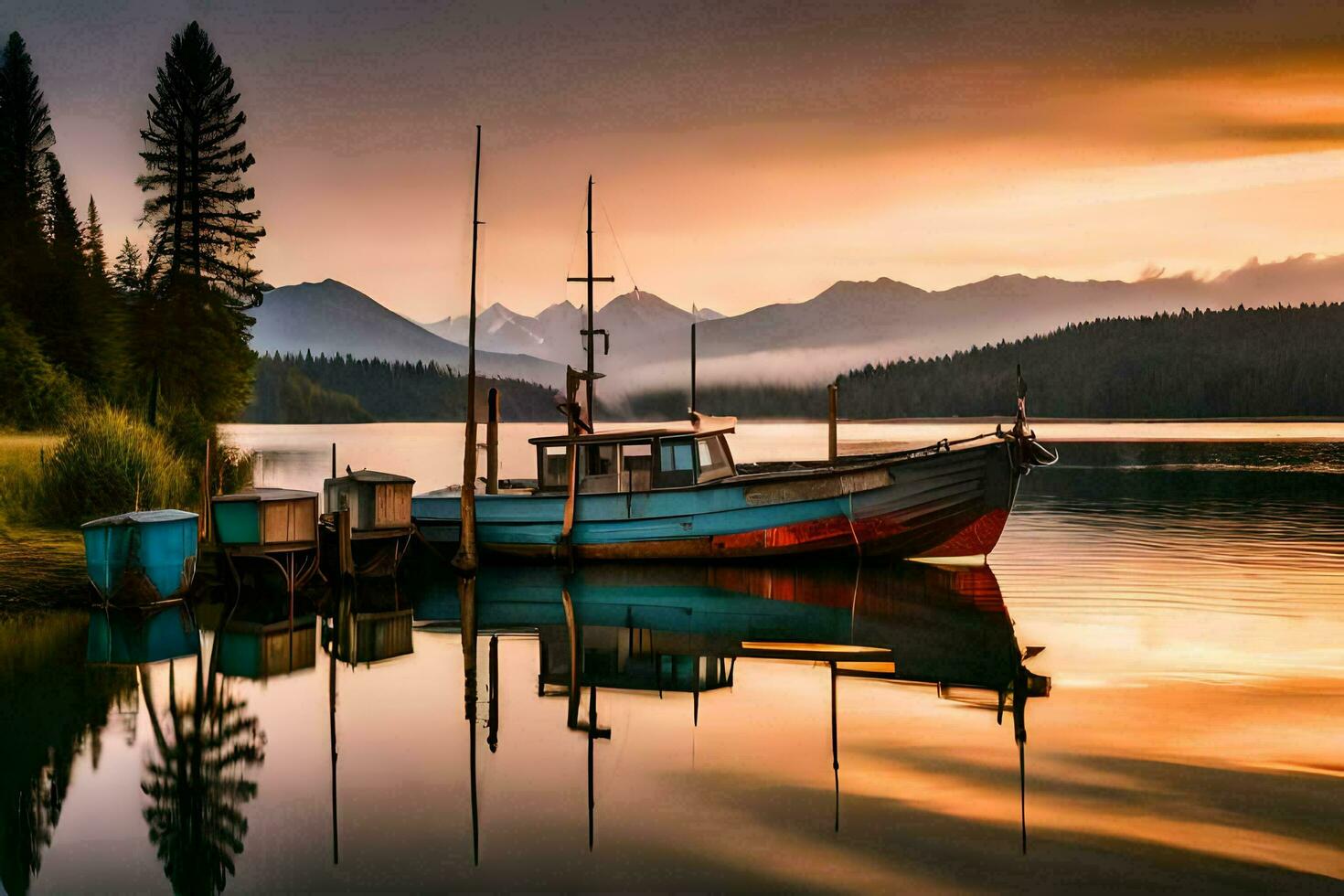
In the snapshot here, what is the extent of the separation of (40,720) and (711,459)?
52.6ft

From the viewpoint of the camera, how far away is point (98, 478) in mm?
29719

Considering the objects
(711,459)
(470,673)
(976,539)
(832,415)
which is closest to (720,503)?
(711,459)

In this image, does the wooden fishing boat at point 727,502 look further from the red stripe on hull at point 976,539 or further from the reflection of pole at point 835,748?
the reflection of pole at point 835,748

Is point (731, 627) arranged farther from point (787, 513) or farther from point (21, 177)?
point (21, 177)

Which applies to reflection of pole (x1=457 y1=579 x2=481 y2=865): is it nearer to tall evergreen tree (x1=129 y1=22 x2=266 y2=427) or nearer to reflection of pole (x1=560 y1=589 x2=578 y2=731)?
reflection of pole (x1=560 y1=589 x2=578 y2=731)

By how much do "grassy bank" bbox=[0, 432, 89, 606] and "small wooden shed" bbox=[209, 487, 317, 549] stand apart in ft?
8.25

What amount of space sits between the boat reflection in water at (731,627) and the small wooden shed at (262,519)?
8.21 feet

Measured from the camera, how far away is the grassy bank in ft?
74.0

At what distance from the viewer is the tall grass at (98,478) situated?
1164 inches

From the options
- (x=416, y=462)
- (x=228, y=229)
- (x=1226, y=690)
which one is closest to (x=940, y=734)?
(x=1226, y=690)

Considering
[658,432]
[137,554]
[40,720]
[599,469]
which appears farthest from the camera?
[599,469]

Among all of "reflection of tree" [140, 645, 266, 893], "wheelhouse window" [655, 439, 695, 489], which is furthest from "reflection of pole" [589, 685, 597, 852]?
"wheelhouse window" [655, 439, 695, 489]

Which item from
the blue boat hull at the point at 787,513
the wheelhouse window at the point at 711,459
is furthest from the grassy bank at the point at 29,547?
the wheelhouse window at the point at 711,459

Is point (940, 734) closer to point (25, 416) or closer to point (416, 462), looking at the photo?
point (25, 416)
